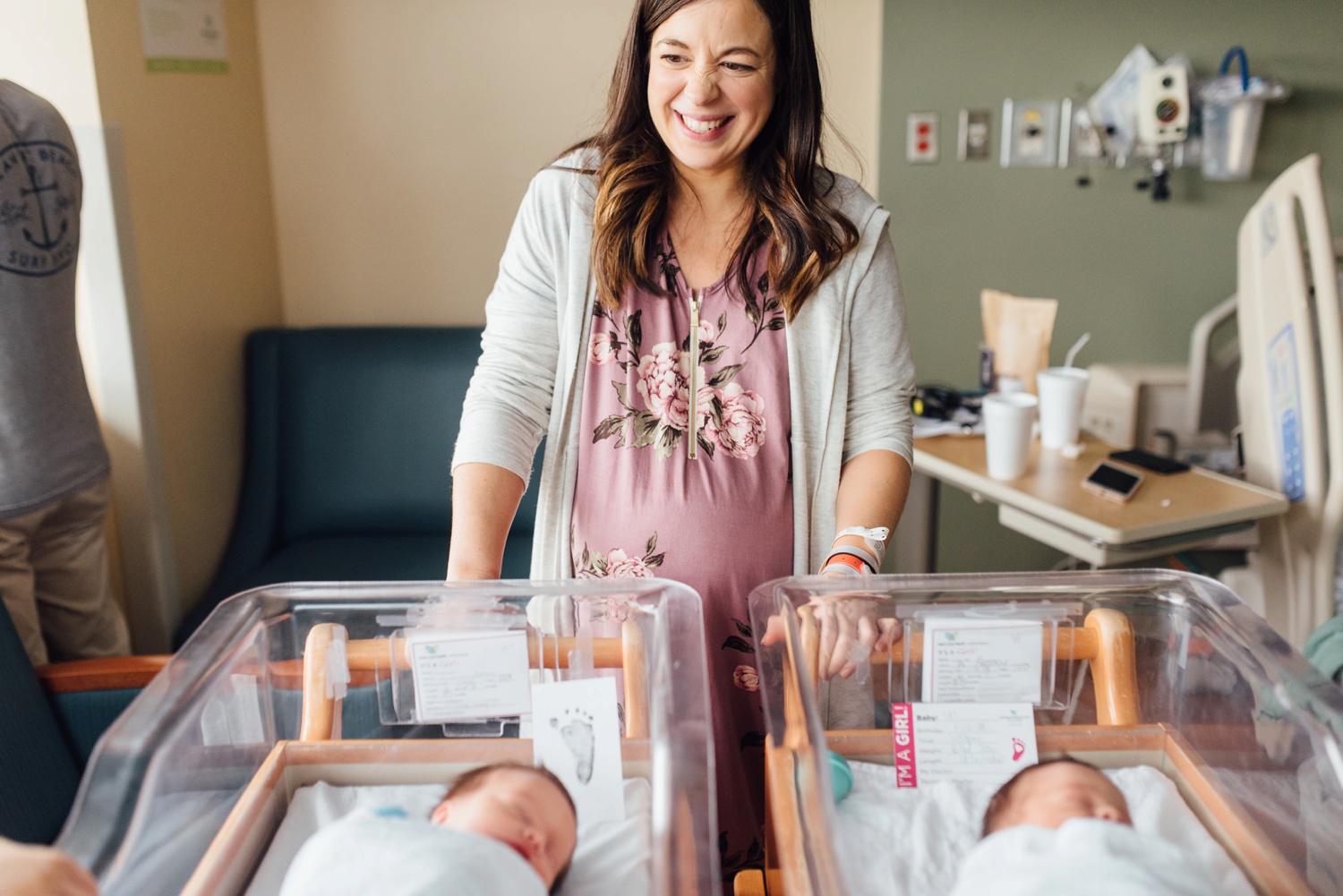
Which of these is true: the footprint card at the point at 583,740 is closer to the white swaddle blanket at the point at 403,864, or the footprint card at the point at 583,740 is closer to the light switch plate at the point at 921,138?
the white swaddle blanket at the point at 403,864

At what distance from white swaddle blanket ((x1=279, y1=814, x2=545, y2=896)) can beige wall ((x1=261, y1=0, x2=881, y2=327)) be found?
8.00 ft

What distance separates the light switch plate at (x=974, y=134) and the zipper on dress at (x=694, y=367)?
2084 millimetres

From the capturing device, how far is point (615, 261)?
129 cm

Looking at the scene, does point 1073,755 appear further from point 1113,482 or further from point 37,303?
point 37,303

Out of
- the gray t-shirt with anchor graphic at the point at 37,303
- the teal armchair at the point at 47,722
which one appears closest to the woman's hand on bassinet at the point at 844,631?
the teal armchair at the point at 47,722

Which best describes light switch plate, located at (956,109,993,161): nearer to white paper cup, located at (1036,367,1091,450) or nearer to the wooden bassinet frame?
white paper cup, located at (1036,367,1091,450)

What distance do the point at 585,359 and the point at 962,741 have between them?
0.66 m

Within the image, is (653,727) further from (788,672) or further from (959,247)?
(959,247)

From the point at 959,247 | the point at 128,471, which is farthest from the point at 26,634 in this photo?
the point at 959,247

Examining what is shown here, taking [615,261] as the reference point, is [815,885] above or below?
below

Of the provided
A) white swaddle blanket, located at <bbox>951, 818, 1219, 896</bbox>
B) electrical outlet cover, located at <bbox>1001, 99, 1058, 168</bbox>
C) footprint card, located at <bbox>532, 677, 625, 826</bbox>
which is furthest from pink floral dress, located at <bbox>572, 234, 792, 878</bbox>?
electrical outlet cover, located at <bbox>1001, 99, 1058, 168</bbox>

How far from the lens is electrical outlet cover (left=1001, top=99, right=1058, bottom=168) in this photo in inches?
122

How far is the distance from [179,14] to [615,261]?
1.75 meters

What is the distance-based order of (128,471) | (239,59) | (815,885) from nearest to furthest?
(815,885)
(128,471)
(239,59)
